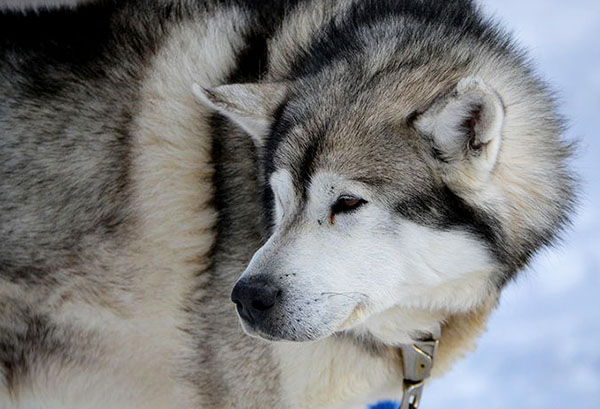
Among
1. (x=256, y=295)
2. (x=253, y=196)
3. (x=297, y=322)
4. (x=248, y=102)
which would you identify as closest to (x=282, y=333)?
(x=297, y=322)

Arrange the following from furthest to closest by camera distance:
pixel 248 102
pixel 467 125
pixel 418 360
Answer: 1. pixel 418 360
2. pixel 248 102
3. pixel 467 125

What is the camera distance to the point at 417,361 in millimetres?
3930

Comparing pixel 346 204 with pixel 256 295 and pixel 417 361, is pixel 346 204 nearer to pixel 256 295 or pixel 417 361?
pixel 256 295

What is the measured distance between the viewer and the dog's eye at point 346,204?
3383mm

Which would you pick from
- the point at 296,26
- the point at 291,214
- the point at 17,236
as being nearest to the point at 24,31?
the point at 17,236

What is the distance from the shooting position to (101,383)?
4234 millimetres

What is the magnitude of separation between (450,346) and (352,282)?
837 millimetres

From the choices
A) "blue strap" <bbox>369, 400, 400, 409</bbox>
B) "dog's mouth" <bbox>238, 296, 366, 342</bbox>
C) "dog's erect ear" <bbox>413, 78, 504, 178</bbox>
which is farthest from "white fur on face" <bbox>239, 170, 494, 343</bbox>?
"blue strap" <bbox>369, 400, 400, 409</bbox>

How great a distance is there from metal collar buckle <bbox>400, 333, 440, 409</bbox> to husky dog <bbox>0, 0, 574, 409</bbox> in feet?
0.15

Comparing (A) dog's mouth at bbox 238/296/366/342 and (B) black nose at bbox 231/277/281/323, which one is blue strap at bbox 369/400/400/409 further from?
(B) black nose at bbox 231/277/281/323

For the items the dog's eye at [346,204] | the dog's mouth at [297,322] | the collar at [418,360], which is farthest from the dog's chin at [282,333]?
the collar at [418,360]

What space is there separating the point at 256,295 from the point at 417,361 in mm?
918

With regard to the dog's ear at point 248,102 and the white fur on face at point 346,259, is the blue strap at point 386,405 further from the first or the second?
the dog's ear at point 248,102

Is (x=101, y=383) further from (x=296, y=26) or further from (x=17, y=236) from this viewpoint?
(x=296, y=26)
